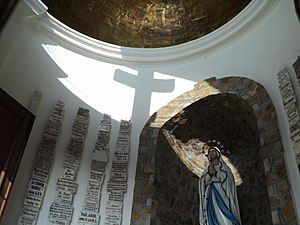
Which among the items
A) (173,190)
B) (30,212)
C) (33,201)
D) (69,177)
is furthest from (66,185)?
(173,190)

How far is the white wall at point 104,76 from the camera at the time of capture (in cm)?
537

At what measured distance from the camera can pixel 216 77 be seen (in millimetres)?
6379

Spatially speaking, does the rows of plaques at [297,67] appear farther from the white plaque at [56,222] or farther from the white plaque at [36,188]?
the white plaque at [36,188]

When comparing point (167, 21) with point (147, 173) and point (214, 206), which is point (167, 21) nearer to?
point (147, 173)

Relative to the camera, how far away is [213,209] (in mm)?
4965

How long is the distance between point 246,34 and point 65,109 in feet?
11.6

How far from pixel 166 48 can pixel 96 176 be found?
3154 mm

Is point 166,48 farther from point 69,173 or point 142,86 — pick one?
point 69,173

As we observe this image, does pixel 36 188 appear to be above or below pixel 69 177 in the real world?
below

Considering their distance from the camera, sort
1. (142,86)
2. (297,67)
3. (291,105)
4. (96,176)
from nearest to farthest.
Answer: (291,105)
(297,67)
(96,176)
(142,86)

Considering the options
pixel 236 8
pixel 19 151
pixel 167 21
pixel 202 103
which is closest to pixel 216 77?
pixel 202 103

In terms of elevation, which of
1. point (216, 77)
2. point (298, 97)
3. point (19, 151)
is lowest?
point (19, 151)

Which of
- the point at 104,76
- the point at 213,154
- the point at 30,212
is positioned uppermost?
the point at 104,76

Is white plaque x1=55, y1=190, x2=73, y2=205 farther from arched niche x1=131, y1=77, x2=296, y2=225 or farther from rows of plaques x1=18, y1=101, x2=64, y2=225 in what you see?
arched niche x1=131, y1=77, x2=296, y2=225
